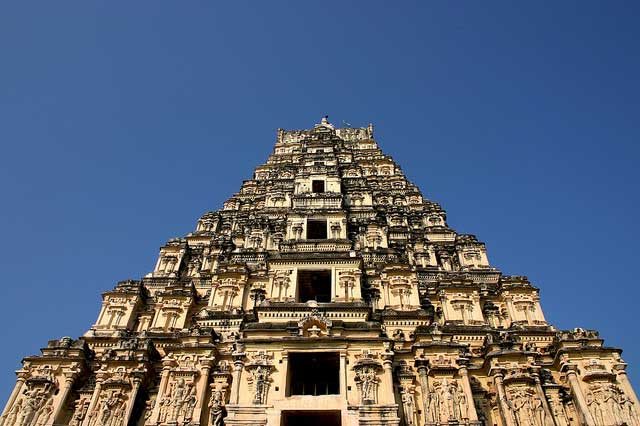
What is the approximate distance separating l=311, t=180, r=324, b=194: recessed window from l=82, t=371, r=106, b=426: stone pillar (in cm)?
1584

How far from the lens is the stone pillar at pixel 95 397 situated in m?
17.2

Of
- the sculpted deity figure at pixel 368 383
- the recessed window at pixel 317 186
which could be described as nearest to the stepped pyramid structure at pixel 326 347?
the sculpted deity figure at pixel 368 383

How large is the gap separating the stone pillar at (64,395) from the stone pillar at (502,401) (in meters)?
15.7

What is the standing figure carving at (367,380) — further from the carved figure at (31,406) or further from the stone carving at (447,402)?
the carved figure at (31,406)

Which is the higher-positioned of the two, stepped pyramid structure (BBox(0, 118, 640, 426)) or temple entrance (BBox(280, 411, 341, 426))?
stepped pyramid structure (BBox(0, 118, 640, 426))

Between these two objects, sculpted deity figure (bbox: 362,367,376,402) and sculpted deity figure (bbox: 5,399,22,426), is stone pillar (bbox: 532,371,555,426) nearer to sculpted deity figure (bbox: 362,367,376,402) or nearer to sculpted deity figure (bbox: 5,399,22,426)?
sculpted deity figure (bbox: 362,367,376,402)

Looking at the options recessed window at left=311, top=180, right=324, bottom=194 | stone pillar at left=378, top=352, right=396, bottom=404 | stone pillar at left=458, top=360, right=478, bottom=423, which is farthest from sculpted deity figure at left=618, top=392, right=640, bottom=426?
recessed window at left=311, top=180, right=324, bottom=194

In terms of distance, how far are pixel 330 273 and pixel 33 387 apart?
40.2 ft

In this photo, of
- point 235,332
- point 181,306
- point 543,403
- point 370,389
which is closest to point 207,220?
point 181,306

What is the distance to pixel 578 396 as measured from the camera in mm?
17250

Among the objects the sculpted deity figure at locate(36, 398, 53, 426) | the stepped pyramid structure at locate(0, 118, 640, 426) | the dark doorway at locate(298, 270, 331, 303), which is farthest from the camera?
the dark doorway at locate(298, 270, 331, 303)

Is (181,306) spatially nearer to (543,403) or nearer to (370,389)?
(370,389)

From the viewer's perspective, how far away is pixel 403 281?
2222 centimetres

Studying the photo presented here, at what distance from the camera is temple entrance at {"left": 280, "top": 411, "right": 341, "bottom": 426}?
15608mm
